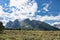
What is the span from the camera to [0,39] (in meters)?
34.8

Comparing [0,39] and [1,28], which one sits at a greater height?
[1,28]

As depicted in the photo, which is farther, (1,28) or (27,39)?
(1,28)

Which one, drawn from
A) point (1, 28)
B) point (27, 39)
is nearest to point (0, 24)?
point (1, 28)

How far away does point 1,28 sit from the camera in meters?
77.4

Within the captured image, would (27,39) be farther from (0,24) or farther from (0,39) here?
(0,24)

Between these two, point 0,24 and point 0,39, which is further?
point 0,24

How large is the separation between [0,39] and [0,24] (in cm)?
4532

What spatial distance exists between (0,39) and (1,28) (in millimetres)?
43067

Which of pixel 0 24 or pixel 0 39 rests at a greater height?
pixel 0 24

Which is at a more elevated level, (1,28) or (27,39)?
(1,28)

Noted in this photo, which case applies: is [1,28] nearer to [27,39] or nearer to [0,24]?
[0,24]

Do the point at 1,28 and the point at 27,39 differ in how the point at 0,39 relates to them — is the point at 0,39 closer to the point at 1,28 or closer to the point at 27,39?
the point at 27,39

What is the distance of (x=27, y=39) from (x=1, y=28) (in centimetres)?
4232
